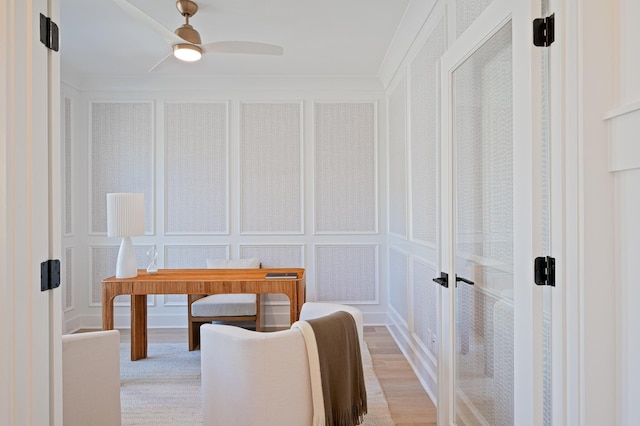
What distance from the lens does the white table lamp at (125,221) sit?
306 cm

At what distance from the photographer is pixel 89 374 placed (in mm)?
1939

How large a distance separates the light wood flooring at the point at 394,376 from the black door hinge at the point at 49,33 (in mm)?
2469

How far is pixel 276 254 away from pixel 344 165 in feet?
4.08

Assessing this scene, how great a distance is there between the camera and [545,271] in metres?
1.27

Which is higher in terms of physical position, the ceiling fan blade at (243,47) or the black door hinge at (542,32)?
the ceiling fan blade at (243,47)

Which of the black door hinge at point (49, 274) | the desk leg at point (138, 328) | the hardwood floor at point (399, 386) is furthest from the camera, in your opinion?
the desk leg at point (138, 328)

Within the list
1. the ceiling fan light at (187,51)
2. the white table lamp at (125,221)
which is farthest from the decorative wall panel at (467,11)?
the white table lamp at (125,221)

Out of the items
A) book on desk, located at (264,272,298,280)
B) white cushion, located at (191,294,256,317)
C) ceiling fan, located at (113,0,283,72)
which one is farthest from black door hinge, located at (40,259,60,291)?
white cushion, located at (191,294,256,317)

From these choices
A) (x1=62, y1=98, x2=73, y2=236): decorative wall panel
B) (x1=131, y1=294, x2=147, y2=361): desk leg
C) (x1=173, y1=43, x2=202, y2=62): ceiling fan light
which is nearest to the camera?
(x1=173, y1=43, x2=202, y2=62): ceiling fan light

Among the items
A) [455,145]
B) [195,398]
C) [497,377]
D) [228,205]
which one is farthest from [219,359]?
[228,205]

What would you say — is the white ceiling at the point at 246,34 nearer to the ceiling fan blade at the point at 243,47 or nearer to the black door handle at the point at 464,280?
the ceiling fan blade at the point at 243,47

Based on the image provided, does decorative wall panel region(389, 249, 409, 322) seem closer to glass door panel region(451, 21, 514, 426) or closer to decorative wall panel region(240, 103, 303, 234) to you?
decorative wall panel region(240, 103, 303, 234)

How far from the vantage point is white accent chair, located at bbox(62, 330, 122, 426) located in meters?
1.85

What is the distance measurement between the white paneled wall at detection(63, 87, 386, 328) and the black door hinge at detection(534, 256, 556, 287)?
10.4ft
